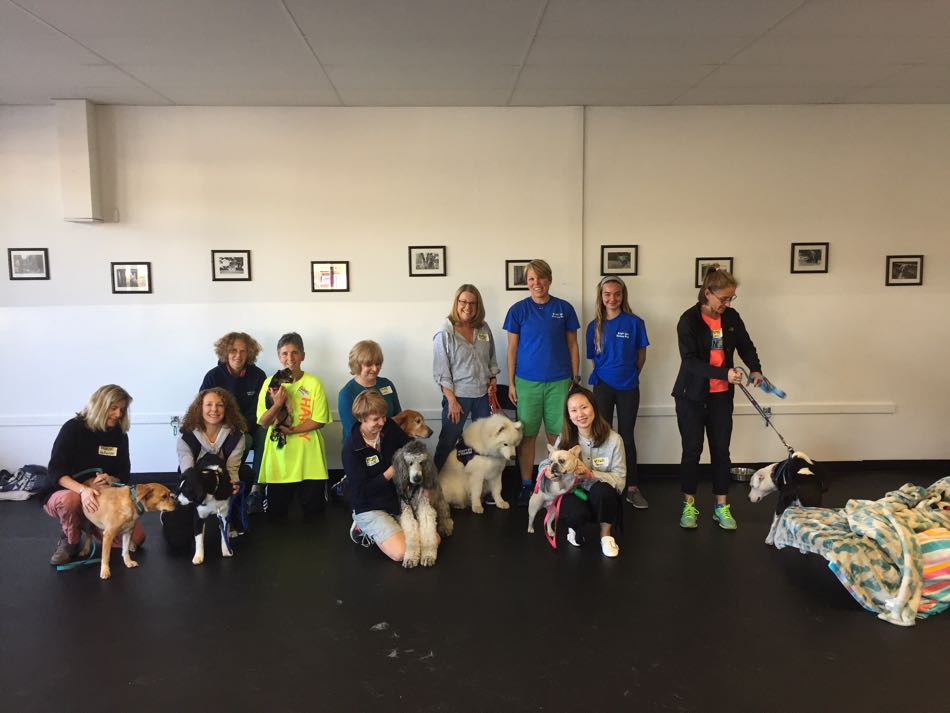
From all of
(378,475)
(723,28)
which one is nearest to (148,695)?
(378,475)

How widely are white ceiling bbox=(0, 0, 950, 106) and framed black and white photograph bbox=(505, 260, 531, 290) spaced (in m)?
1.11

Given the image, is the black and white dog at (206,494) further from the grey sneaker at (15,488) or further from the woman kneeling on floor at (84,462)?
the grey sneaker at (15,488)

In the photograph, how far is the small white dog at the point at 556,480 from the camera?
119 inches

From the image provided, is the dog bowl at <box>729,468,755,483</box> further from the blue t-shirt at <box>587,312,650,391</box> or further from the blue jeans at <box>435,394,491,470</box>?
the blue jeans at <box>435,394,491,470</box>

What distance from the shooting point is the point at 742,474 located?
4.37m

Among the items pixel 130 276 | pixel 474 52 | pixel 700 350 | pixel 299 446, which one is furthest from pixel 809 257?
pixel 130 276

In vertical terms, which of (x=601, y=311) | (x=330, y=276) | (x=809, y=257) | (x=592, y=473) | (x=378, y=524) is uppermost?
(x=809, y=257)

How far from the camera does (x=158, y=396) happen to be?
172 inches

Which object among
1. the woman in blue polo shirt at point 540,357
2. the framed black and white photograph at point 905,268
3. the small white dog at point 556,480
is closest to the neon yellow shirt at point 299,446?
the woman in blue polo shirt at point 540,357

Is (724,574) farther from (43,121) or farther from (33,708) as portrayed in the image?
(43,121)

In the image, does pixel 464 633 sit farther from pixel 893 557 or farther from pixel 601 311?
pixel 601 311

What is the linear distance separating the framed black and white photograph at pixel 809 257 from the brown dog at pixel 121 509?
14.3 ft

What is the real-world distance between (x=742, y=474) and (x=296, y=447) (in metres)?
3.12

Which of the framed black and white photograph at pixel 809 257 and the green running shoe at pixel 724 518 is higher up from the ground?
the framed black and white photograph at pixel 809 257
